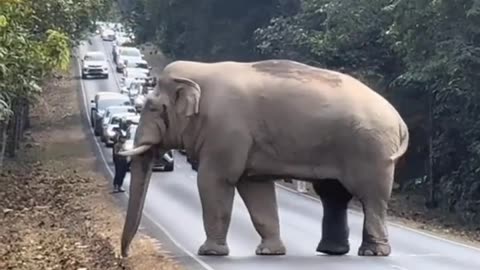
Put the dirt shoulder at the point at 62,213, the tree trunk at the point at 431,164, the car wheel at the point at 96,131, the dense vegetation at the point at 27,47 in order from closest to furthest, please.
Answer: the dirt shoulder at the point at 62,213
the dense vegetation at the point at 27,47
the tree trunk at the point at 431,164
the car wheel at the point at 96,131

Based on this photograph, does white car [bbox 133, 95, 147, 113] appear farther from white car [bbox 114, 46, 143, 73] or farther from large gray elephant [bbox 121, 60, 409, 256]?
white car [bbox 114, 46, 143, 73]

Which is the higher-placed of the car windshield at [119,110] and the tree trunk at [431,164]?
the tree trunk at [431,164]

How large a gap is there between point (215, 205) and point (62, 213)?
1019 cm

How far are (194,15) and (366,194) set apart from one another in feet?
154


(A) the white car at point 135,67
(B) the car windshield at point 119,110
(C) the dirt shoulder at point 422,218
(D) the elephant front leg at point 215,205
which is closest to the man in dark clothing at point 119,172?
(C) the dirt shoulder at point 422,218

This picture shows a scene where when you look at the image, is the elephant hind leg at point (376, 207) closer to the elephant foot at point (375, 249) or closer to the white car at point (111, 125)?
the elephant foot at point (375, 249)

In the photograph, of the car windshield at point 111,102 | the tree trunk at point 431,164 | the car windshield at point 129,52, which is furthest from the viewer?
the car windshield at point 129,52

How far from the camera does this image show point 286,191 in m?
40.7

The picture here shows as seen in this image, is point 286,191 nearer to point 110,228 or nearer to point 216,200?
point 110,228

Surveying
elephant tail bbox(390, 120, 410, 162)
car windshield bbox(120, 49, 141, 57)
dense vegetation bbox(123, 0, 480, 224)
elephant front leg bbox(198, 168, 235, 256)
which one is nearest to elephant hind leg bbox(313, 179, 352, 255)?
elephant tail bbox(390, 120, 410, 162)

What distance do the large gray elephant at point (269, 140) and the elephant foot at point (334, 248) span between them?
0.53 meters

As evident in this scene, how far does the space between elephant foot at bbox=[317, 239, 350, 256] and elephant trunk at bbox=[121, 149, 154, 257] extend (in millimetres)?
2919

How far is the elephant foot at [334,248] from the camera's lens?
20828 mm

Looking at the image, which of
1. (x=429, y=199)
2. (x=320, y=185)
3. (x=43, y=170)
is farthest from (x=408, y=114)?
(x=320, y=185)
